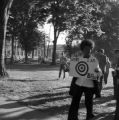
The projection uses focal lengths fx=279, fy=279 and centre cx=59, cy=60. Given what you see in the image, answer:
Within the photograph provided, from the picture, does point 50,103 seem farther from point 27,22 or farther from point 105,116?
point 27,22

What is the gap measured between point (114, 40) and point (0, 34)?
48.4 m

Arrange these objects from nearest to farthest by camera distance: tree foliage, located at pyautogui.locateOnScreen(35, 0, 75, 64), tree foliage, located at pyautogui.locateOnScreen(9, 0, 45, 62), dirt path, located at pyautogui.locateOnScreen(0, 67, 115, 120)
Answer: dirt path, located at pyautogui.locateOnScreen(0, 67, 115, 120)
tree foliage, located at pyautogui.locateOnScreen(35, 0, 75, 64)
tree foliage, located at pyautogui.locateOnScreen(9, 0, 45, 62)

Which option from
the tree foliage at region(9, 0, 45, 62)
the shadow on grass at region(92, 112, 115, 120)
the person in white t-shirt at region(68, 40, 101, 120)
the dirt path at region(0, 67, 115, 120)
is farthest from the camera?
the tree foliage at region(9, 0, 45, 62)

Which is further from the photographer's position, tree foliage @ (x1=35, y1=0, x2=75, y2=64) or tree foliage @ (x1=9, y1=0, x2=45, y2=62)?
tree foliage @ (x1=9, y1=0, x2=45, y2=62)

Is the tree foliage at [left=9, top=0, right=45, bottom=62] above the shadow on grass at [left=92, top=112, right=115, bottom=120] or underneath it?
above

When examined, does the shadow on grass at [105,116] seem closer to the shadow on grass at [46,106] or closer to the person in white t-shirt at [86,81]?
the shadow on grass at [46,106]

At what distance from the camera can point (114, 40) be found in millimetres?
61781

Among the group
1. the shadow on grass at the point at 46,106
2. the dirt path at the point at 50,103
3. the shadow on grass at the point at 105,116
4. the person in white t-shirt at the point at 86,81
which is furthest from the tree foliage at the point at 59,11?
the person in white t-shirt at the point at 86,81

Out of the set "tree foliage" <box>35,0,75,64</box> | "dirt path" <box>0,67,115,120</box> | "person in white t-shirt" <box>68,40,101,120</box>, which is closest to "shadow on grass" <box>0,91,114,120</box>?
"dirt path" <box>0,67,115,120</box>

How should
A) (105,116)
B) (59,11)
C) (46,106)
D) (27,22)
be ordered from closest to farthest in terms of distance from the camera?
(105,116) → (46,106) → (59,11) → (27,22)

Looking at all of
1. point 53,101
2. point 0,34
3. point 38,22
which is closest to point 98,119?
point 53,101

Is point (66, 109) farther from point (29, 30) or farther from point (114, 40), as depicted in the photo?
point (114, 40)

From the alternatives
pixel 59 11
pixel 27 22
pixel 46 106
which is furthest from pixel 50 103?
pixel 27 22

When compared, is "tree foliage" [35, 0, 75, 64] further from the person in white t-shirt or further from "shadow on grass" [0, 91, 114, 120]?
the person in white t-shirt
